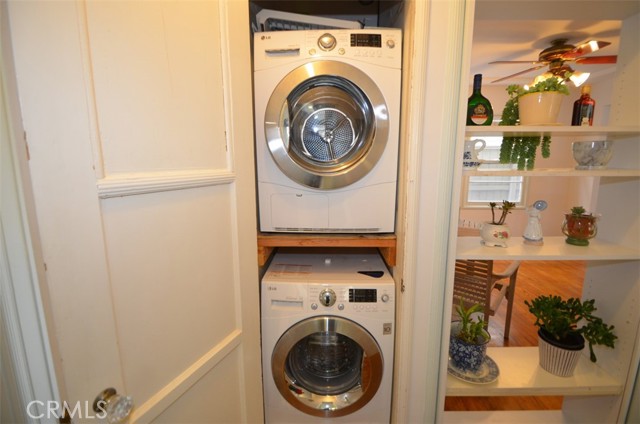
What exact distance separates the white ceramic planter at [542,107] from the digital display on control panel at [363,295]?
0.92 m

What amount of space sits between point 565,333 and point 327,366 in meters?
1.10

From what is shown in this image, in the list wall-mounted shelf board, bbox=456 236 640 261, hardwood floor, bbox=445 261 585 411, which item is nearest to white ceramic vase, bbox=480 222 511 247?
wall-mounted shelf board, bbox=456 236 640 261

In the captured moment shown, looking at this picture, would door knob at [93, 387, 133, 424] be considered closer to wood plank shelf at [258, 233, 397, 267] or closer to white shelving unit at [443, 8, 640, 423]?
wood plank shelf at [258, 233, 397, 267]

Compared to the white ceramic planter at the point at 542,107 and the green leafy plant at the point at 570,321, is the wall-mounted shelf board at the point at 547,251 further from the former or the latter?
the white ceramic planter at the point at 542,107

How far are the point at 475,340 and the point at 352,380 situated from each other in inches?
23.4

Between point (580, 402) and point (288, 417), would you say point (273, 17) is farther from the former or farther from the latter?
point (580, 402)

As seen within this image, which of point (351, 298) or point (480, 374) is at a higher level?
point (351, 298)

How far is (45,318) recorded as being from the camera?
1.71ft

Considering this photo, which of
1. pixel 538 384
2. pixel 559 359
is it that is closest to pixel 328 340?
pixel 538 384

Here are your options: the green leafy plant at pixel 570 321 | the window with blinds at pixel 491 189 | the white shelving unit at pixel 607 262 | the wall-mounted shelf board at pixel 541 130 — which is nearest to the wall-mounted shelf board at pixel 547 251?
the white shelving unit at pixel 607 262

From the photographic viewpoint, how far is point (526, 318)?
272 centimetres

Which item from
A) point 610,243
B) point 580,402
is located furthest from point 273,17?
point 580,402

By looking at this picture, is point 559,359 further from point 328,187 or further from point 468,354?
point 328,187

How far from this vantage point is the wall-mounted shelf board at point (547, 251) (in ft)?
3.69
